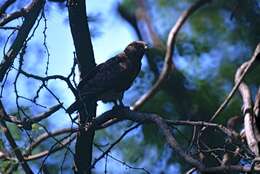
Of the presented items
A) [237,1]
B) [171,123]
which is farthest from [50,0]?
[237,1]

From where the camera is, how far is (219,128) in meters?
4.47

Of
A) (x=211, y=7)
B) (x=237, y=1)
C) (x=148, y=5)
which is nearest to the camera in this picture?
(x=237, y=1)

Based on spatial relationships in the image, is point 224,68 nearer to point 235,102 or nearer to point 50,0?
point 235,102

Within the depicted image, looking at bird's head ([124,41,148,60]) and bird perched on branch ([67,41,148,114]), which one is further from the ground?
bird's head ([124,41,148,60])

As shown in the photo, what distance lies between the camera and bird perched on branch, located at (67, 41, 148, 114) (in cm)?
554

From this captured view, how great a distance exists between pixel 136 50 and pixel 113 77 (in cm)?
53

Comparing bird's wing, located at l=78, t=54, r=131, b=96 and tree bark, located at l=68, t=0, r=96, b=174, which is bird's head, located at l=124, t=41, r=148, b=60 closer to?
bird's wing, located at l=78, t=54, r=131, b=96

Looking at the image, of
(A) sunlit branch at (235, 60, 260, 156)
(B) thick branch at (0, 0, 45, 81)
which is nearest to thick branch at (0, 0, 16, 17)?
(B) thick branch at (0, 0, 45, 81)

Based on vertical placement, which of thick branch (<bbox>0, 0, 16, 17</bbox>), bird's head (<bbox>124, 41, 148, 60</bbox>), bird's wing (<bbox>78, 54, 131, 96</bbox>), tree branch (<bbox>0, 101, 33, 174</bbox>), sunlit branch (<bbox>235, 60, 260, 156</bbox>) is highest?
thick branch (<bbox>0, 0, 16, 17</bbox>)

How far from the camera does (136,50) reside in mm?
6535

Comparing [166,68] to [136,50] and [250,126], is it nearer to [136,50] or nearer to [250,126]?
[136,50]

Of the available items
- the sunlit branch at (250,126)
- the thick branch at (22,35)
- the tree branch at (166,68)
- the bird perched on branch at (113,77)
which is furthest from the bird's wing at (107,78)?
the tree branch at (166,68)

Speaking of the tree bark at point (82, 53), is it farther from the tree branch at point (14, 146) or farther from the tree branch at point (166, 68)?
the tree branch at point (166, 68)

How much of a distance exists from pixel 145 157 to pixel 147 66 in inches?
42.5
